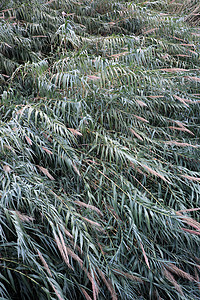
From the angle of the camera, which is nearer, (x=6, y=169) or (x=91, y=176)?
(x=6, y=169)

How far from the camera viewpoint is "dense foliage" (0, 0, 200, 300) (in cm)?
136

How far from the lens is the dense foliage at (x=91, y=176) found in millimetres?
1355

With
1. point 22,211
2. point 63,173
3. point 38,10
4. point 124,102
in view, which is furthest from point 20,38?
point 22,211

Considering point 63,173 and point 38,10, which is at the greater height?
point 38,10

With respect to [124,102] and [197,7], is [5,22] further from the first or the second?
[197,7]

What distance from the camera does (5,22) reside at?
2.62 m

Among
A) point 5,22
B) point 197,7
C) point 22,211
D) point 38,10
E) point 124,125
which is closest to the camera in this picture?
point 22,211

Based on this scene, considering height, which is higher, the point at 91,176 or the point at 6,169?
the point at 6,169

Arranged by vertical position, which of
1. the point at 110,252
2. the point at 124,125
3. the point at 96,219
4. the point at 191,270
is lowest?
the point at 191,270

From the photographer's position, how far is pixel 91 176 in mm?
1825

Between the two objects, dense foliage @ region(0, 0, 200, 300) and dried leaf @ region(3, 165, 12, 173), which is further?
dried leaf @ region(3, 165, 12, 173)

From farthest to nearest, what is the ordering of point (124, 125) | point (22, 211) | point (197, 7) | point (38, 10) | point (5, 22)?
point (197, 7) < point (38, 10) < point (5, 22) < point (124, 125) < point (22, 211)

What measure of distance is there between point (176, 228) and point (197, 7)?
384cm

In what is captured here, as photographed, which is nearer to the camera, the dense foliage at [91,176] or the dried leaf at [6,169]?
the dense foliage at [91,176]
